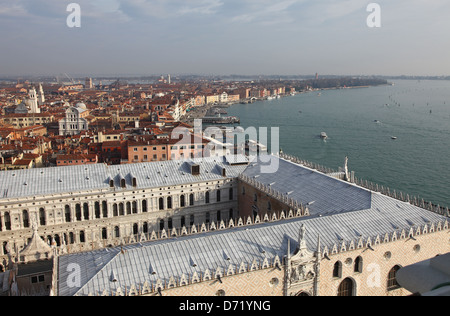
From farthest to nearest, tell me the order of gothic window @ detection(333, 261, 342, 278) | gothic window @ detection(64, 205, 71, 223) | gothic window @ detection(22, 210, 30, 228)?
gothic window @ detection(64, 205, 71, 223) < gothic window @ detection(22, 210, 30, 228) < gothic window @ detection(333, 261, 342, 278)

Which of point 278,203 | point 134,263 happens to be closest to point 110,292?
point 134,263

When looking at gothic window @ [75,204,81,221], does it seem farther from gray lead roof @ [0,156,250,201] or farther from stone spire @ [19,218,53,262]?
stone spire @ [19,218,53,262]

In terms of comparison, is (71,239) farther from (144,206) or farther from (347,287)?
(347,287)

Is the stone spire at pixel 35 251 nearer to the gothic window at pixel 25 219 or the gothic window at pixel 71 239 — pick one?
the gothic window at pixel 25 219

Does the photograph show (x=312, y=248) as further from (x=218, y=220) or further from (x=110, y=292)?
(x=218, y=220)

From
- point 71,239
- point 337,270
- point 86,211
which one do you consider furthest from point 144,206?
point 337,270

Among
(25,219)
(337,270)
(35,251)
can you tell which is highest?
(35,251)

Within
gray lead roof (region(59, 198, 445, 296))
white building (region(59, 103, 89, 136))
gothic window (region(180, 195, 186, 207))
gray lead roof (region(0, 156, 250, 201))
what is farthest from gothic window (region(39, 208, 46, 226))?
white building (region(59, 103, 89, 136))

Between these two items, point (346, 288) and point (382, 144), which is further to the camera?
point (382, 144)
